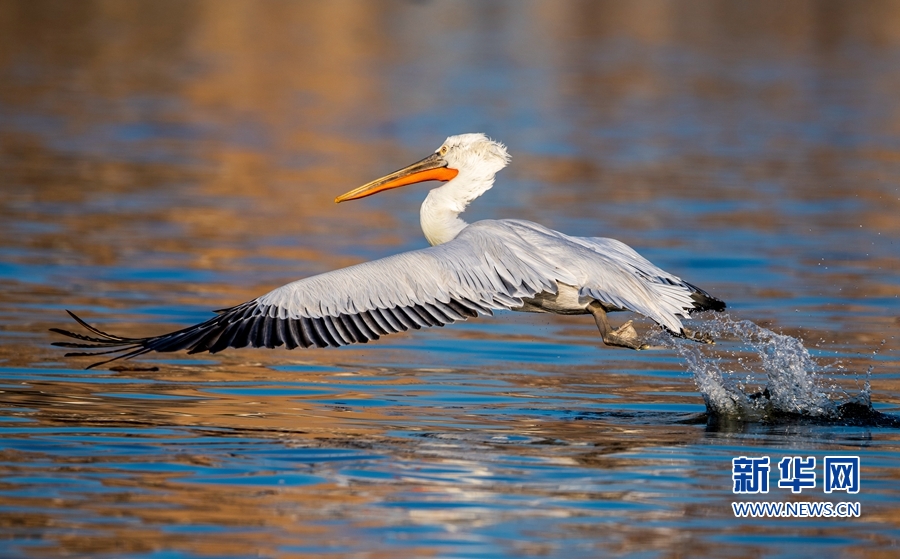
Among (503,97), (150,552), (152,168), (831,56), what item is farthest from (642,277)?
(831,56)

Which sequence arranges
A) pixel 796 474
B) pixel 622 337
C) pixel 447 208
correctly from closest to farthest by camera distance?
pixel 796 474, pixel 622 337, pixel 447 208

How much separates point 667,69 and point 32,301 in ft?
80.9

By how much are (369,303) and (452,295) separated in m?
0.45

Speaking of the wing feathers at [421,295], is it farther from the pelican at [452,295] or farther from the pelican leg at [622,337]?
the pelican leg at [622,337]

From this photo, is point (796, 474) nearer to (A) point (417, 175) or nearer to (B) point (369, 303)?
(B) point (369, 303)

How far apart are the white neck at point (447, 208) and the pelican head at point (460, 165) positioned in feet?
0.06

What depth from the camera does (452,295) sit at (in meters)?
7.93

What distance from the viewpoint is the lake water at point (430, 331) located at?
20.5ft

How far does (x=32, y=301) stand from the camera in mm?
11094

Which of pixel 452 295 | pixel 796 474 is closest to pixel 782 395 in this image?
pixel 796 474

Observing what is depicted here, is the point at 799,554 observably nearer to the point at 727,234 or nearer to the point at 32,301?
the point at 32,301

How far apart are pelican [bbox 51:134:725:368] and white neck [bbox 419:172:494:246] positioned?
1.68 feet

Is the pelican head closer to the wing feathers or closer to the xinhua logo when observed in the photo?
the wing feathers

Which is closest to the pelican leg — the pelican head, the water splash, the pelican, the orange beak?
the pelican
